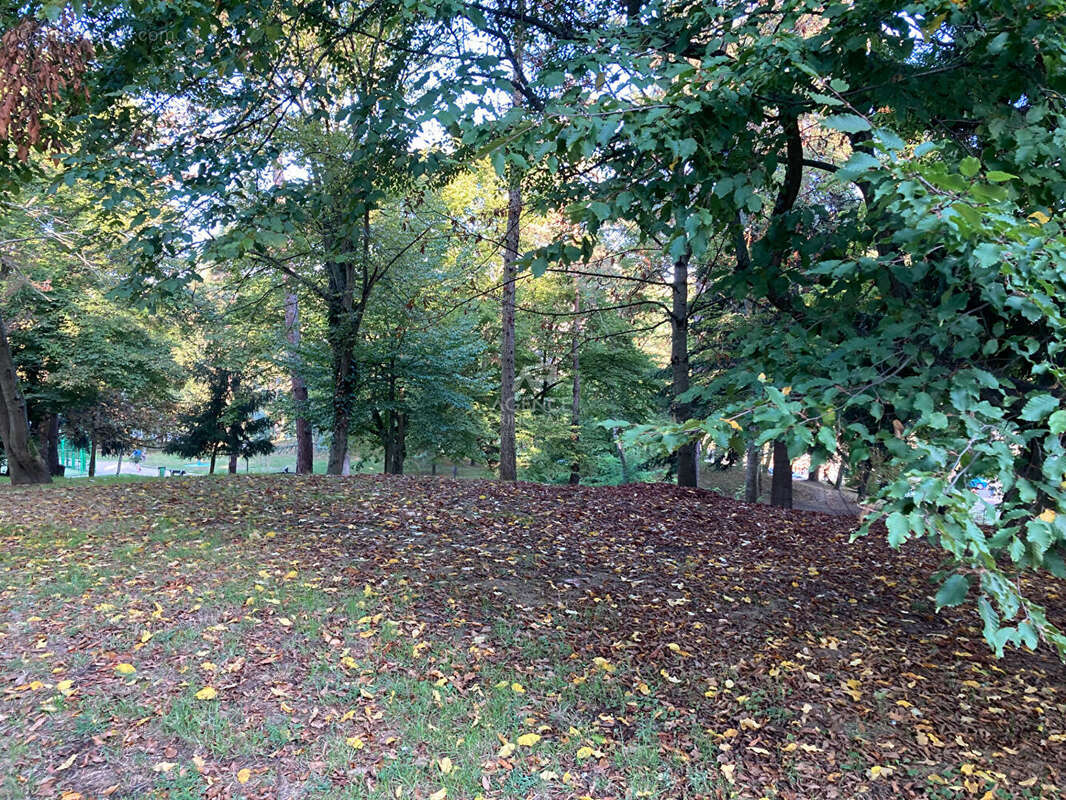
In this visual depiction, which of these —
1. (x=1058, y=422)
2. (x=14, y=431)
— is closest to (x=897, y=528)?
(x=1058, y=422)

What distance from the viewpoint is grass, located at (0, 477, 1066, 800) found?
2.59 metres

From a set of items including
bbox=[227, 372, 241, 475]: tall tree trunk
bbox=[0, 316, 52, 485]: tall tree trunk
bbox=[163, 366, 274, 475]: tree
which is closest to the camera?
bbox=[0, 316, 52, 485]: tall tree trunk

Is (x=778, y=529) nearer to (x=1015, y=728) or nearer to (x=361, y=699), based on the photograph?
(x=1015, y=728)

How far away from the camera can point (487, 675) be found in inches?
→ 128

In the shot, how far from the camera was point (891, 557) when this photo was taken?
18.0ft

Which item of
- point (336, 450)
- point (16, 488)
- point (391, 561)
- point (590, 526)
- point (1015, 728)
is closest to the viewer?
point (1015, 728)

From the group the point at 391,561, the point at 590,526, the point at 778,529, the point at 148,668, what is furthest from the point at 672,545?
the point at 148,668

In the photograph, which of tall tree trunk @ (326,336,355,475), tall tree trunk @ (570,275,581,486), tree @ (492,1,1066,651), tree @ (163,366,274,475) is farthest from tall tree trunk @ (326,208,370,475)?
tree @ (163,366,274,475)

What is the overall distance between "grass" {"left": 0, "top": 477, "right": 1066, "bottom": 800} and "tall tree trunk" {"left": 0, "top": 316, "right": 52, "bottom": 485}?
4.38 metres

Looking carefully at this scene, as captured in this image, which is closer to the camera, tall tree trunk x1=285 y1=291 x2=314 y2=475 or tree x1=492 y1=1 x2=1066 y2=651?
tree x1=492 y1=1 x2=1066 y2=651

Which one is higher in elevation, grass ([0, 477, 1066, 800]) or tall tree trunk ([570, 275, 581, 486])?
tall tree trunk ([570, 275, 581, 486])

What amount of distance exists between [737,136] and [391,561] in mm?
3716

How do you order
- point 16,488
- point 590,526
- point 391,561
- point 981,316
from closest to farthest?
point 981,316, point 391,561, point 590,526, point 16,488

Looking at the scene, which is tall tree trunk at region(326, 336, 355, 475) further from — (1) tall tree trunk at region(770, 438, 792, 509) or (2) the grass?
(1) tall tree trunk at region(770, 438, 792, 509)
